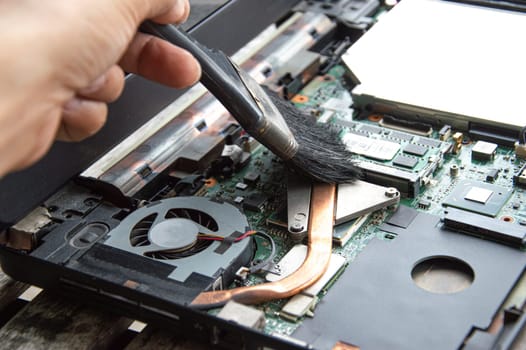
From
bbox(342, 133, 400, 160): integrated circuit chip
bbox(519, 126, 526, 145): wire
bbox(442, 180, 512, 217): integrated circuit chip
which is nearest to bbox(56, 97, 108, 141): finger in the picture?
bbox(342, 133, 400, 160): integrated circuit chip

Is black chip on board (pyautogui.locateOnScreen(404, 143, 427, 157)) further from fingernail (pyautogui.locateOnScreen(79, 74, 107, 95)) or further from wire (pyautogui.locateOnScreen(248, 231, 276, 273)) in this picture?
fingernail (pyautogui.locateOnScreen(79, 74, 107, 95))

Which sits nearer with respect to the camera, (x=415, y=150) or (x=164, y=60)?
(x=164, y=60)

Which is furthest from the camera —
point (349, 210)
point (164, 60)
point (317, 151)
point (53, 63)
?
point (317, 151)

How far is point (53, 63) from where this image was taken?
239 cm

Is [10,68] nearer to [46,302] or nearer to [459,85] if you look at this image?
[46,302]

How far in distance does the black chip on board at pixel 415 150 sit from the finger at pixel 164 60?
44.7 inches

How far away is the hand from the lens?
2277 millimetres

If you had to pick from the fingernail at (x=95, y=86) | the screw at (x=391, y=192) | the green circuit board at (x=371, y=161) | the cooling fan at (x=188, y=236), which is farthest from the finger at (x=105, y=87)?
the screw at (x=391, y=192)

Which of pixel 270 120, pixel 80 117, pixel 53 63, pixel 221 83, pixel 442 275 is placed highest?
pixel 53 63

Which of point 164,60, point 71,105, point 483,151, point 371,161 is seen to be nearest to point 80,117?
point 71,105

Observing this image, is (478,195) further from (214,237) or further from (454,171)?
(214,237)

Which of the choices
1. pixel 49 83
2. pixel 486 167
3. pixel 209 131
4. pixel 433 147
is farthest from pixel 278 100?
pixel 49 83

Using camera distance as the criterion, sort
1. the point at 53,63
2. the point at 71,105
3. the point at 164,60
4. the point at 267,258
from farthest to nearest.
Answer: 1. the point at 267,258
2. the point at 164,60
3. the point at 71,105
4. the point at 53,63

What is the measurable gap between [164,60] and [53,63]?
0.77m
